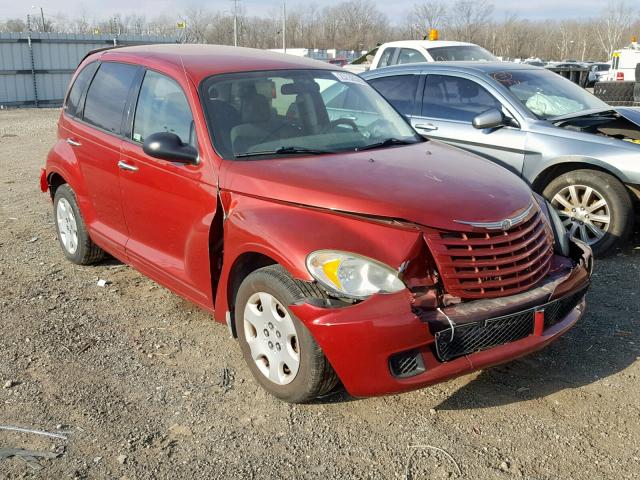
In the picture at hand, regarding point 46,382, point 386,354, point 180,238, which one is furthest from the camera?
point 180,238

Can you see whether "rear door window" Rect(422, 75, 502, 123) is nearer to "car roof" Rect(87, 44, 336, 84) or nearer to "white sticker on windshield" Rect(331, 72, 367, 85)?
"white sticker on windshield" Rect(331, 72, 367, 85)

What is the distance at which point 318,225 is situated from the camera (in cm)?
316

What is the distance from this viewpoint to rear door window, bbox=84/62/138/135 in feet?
15.0

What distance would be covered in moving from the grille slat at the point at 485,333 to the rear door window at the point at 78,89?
3.64 metres

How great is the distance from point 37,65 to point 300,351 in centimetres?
2263

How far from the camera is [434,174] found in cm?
356

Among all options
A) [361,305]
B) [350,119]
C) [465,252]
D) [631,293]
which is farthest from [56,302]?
[631,293]

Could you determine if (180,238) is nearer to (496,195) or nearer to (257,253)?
(257,253)

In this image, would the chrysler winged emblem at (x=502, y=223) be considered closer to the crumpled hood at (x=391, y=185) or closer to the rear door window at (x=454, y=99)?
the crumpled hood at (x=391, y=185)

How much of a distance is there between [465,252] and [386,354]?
0.64 m

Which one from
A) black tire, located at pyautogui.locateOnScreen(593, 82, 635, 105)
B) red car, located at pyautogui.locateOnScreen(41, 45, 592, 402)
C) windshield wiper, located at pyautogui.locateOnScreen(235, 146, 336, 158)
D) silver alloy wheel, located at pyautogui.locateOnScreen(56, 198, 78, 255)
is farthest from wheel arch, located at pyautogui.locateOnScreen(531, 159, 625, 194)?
black tire, located at pyautogui.locateOnScreen(593, 82, 635, 105)

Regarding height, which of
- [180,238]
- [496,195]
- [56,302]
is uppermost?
[496,195]

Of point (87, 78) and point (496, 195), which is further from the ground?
point (87, 78)

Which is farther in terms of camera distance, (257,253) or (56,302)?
(56,302)
